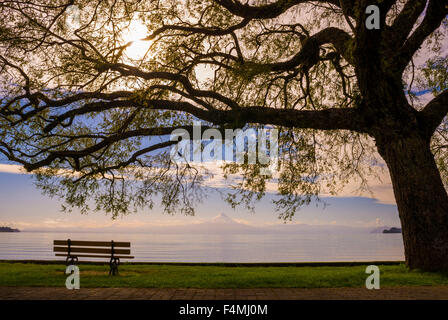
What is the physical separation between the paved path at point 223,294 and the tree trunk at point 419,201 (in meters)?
2.33

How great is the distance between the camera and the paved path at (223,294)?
779 cm

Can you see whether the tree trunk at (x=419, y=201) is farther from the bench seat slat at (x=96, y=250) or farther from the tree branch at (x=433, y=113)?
the bench seat slat at (x=96, y=250)

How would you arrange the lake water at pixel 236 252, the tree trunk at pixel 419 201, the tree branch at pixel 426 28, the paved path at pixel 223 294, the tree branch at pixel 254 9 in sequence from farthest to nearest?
the lake water at pixel 236 252
the tree branch at pixel 254 9
the tree branch at pixel 426 28
the tree trunk at pixel 419 201
the paved path at pixel 223 294

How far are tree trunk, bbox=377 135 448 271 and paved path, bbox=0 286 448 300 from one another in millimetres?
2330

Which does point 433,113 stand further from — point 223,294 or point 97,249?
point 97,249

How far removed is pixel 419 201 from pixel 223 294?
6.39 meters

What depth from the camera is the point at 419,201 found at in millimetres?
11164

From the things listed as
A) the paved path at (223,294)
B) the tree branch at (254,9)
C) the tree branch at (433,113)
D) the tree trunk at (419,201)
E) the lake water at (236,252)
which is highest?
the tree branch at (254,9)

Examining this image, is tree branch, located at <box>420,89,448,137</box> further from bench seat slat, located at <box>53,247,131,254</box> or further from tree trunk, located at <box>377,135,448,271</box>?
bench seat slat, located at <box>53,247,131,254</box>

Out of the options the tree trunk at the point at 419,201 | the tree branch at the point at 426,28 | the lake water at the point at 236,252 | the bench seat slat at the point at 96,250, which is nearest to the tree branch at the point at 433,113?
the tree trunk at the point at 419,201

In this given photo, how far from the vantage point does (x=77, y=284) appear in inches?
371

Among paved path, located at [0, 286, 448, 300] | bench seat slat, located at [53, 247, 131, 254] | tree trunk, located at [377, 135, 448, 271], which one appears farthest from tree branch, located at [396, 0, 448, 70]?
bench seat slat, located at [53, 247, 131, 254]

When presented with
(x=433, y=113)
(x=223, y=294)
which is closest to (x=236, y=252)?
(x=433, y=113)
